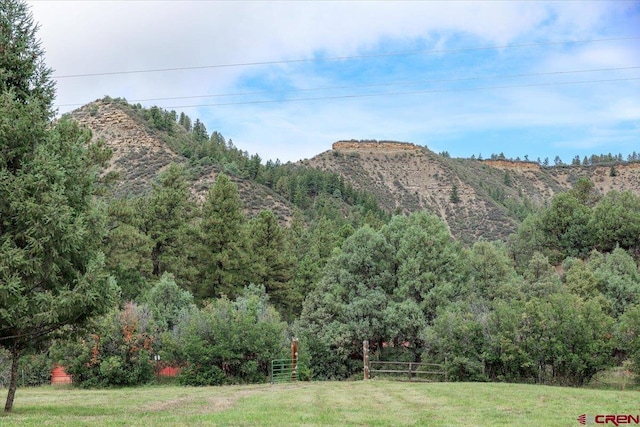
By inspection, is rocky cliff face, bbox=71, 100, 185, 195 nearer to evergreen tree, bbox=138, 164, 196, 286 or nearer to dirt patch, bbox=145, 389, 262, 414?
evergreen tree, bbox=138, 164, 196, 286

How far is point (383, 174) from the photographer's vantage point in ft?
417

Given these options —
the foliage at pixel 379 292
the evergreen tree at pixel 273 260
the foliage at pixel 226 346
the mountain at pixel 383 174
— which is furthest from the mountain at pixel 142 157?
the foliage at pixel 226 346

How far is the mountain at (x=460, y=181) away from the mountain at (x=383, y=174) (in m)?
0.19

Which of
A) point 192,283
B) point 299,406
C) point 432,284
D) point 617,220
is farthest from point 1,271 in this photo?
point 617,220

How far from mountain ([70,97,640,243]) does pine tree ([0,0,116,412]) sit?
55804 mm

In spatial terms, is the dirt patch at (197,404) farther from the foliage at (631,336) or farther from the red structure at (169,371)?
the foliage at (631,336)

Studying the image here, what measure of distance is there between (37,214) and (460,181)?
11301 centimetres

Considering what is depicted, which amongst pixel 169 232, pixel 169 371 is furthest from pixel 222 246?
pixel 169 371

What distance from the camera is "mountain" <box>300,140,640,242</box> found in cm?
10331

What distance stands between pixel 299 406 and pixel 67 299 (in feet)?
21.3

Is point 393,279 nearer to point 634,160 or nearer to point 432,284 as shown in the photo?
point 432,284

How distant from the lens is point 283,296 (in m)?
45.6

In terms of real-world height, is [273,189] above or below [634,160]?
below

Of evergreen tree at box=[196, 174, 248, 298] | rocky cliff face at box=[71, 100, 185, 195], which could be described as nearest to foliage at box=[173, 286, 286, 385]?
evergreen tree at box=[196, 174, 248, 298]
